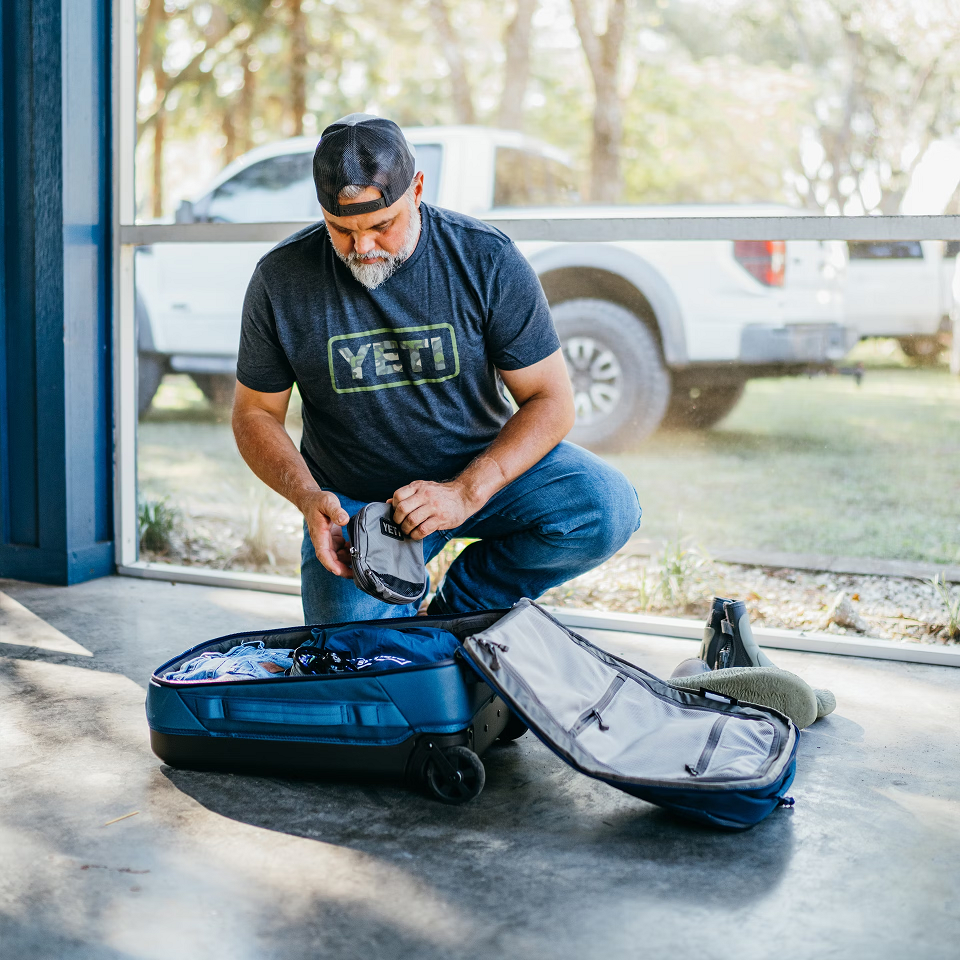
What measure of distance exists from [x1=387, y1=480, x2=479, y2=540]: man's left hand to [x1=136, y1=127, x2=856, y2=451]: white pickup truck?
4.17 feet

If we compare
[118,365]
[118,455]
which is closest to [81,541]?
[118,455]

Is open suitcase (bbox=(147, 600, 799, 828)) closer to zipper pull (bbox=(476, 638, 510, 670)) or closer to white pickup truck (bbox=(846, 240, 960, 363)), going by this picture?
zipper pull (bbox=(476, 638, 510, 670))

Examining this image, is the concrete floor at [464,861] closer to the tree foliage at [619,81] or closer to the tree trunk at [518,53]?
the tree foliage at [619,81]

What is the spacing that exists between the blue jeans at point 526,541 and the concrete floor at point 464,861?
438 millimetres

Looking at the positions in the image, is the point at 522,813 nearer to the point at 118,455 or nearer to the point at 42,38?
the point at 118,455

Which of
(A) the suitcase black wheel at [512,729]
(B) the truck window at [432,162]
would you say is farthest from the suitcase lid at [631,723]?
(B) the truck window at [432,162]

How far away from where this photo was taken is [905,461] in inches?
217

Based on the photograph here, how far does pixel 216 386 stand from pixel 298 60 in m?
9.34

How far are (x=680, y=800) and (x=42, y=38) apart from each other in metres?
3.14

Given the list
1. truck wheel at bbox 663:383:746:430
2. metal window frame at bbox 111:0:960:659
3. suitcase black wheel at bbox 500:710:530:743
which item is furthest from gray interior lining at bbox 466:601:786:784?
truck wheel at bbox 663:383:746:430

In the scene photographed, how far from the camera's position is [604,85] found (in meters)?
11.3

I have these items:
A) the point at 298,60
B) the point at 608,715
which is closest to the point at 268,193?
the point at 608,715

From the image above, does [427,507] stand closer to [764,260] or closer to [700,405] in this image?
[700,405]

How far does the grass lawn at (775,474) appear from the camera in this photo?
4320 mm
